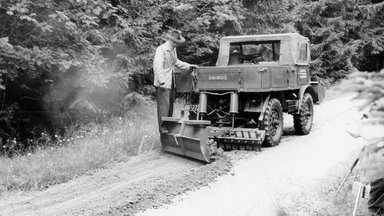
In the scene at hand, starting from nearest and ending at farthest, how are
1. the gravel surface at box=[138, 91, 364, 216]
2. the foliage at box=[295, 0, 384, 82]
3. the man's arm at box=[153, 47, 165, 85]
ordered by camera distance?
the gravel surface at box=[138, 91, 364, 216] < the man's arm at box=[153, 47, 165, 85] < the foliage at box=[295, 0, 384, 82]

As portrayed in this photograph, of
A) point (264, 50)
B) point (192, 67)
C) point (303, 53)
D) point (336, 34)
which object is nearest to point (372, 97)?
point (192, 67)

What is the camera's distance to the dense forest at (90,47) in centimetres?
1044

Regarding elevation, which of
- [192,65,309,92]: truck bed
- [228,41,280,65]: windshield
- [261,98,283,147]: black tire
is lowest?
[261,98,283,147]: black tire

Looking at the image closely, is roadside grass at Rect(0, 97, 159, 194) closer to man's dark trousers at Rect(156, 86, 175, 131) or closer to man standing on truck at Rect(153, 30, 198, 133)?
man's dark trousers at Rect(156, 86, 175, 131)

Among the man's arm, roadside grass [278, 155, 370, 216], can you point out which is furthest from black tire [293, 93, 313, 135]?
roadside grass [278, 155, 370, 216]

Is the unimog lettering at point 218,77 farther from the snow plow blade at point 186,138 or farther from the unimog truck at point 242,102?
the snow plow blade at point 186,138

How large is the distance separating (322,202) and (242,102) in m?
4.48

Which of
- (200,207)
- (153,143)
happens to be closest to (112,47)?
(153,143)

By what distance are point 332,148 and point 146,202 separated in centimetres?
487

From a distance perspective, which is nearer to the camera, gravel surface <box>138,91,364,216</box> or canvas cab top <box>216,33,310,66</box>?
gravel surface <box>138,91,364,216</box>

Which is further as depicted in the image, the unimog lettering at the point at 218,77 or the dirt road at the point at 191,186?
the unimog lettering at the point at 218,77

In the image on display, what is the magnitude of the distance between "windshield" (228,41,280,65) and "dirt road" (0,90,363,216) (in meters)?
3.11

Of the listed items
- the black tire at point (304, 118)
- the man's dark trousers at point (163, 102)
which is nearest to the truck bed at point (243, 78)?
the man's dark trousers at point (163, 102)

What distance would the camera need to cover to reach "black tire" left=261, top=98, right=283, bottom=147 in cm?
994
